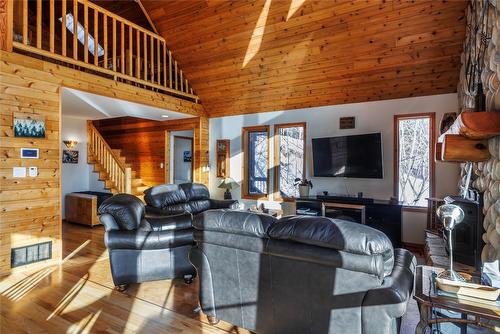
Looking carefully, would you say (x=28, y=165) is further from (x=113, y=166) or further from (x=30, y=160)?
(x=113, y=166)

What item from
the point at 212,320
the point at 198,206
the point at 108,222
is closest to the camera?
the point at 212,320

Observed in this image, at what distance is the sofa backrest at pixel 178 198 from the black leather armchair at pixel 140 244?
3.68 ft

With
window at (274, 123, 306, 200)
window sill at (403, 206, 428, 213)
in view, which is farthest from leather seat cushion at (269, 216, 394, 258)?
window at (274, 123, 306, 200)

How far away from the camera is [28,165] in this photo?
3904 mm

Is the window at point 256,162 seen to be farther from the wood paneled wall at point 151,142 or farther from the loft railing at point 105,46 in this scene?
the loft railing at point 105,46

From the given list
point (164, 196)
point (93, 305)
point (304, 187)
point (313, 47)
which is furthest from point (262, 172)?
point (93, 305)

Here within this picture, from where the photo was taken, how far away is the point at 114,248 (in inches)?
124

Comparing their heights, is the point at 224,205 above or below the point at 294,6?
below

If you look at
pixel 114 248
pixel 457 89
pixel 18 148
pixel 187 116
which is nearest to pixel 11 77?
pixel 18 148

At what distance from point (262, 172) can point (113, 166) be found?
3.67 meters

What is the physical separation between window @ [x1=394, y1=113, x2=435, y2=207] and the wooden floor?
269 centimetres

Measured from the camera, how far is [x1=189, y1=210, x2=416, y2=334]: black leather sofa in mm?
1688

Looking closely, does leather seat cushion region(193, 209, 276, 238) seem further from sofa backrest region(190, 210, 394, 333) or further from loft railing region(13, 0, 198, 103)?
loft railing region(13, 0, 198, 103)

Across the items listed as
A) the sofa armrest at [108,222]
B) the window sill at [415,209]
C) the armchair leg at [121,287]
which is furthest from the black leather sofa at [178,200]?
the window sill at [415,209]
